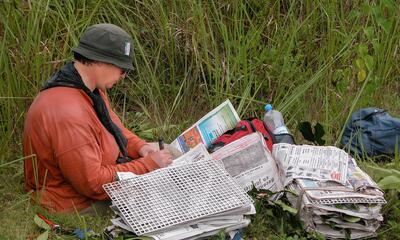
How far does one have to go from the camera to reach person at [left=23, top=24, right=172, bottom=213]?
126 inches

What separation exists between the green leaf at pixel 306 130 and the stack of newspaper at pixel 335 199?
0.62 m

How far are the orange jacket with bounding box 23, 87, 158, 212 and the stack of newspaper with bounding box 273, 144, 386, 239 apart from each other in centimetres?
76

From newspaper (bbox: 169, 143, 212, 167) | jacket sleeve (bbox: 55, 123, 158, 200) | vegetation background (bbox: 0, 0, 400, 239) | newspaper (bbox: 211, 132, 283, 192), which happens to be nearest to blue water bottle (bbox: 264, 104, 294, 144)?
vegetation background (bbox: 0, 0, 400, 239)

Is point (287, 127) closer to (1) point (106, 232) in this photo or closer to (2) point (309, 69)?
(2) point (309, 69)

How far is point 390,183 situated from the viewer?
3.61m

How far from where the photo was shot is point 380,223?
11.4ft

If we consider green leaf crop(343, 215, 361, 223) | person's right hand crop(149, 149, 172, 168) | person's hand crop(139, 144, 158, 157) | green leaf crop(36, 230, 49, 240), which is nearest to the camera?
green leaf crop(36, 230, 49, 240)

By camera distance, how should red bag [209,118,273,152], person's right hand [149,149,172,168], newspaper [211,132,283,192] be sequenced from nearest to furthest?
person's right hand [149,149,172,168]
newspaper [211,132,283,192]
red bag [209,118,273,152]

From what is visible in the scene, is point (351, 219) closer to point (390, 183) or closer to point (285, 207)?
point (285, 207)

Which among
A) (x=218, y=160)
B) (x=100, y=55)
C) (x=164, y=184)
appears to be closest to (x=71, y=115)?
(x=100, y=55)

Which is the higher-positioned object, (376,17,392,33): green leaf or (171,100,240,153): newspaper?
(376,17,392,33): green leaf

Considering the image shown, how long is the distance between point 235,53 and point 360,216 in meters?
1.93

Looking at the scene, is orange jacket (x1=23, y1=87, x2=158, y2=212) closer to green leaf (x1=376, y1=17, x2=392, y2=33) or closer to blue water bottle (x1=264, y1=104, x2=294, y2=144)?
blue water bottle (x1=264, y1=104, x2=294, y2=144)

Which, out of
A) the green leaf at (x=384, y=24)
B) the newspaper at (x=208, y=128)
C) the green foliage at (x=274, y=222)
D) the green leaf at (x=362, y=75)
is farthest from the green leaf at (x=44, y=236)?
the green leaf at (x=384, y=24)
